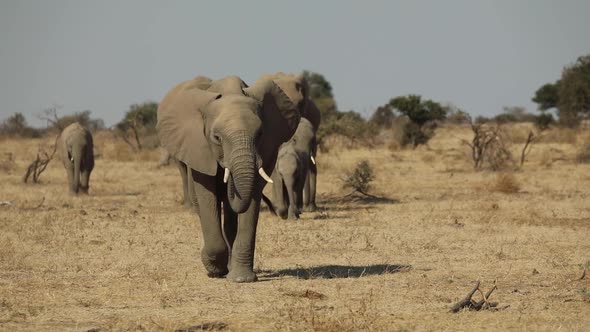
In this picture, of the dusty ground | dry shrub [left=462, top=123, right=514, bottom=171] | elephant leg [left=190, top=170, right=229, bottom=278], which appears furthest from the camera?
dry shrub [left=462, top=123, right=514, bottom=171]

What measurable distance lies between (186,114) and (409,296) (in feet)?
9.26

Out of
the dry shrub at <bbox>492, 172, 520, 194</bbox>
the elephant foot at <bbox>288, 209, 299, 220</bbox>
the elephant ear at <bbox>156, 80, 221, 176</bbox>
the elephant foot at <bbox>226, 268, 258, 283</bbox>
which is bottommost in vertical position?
the elephant foot at <bbox>226, 268, 258, 283</bbox>

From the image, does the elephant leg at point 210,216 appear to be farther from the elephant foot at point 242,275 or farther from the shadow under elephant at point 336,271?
the shadow under elephant at point 336,271

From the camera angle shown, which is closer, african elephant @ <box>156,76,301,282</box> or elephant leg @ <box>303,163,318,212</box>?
african elephant @ <box>156,76,301,282</box>

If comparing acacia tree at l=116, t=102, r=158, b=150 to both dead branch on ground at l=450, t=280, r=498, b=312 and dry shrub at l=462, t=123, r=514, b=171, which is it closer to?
dry shrub at l=462, t=123, r=514, b=171

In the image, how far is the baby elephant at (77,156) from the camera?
23.3 m

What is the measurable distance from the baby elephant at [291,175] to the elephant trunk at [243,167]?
249 inches

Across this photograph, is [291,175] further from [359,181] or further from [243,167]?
[243,167]

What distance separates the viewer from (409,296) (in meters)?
9.76

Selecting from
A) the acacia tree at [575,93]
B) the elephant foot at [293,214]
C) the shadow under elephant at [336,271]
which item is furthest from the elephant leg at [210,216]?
the acacia tree at [575,93]

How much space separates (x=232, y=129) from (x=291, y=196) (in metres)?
7.33

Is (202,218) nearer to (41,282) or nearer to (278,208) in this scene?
(41,282)

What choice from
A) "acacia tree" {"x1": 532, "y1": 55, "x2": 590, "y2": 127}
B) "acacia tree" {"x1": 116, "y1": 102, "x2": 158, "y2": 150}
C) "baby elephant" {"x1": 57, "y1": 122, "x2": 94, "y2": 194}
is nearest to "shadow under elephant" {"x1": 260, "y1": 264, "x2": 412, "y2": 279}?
"baby elephant" {"x1": 57, "y1": 122, "x2": 94, "y2": 194}

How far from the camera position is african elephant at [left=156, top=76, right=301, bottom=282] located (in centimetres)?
997
